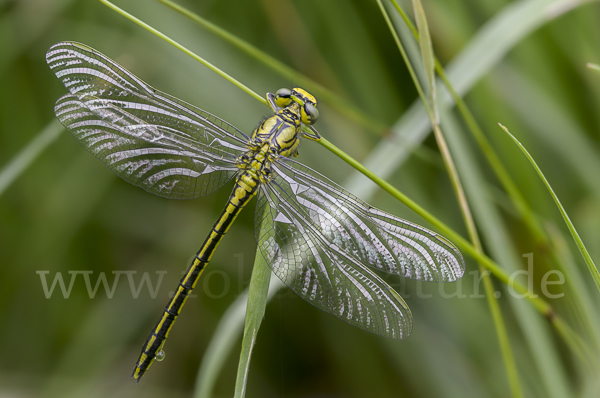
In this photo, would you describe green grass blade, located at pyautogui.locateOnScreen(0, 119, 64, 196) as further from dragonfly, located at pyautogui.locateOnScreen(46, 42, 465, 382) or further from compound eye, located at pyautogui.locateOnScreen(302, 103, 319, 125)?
compound eye, located at pyautogui.locateOnScreen(302, 103, 319, 125)

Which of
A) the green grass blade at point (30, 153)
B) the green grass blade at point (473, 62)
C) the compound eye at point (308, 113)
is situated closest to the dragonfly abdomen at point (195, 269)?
the compound eye at point (308, 113)

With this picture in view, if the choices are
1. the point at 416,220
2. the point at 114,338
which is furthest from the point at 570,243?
the point at 114,338

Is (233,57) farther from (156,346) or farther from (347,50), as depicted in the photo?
(156,346)

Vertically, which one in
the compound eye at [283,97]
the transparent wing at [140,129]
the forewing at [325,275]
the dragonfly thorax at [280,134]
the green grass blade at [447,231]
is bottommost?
the forewing at [325,275]

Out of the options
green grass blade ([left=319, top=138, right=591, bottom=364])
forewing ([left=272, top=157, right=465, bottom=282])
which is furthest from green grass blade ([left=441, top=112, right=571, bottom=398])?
forewing ([left=272, top=157, right=465, bottom=282])

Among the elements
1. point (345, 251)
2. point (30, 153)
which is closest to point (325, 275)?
point (345, 251)

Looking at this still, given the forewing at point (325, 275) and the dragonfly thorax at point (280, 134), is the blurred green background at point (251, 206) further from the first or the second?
the forewing at point (325, 275)
